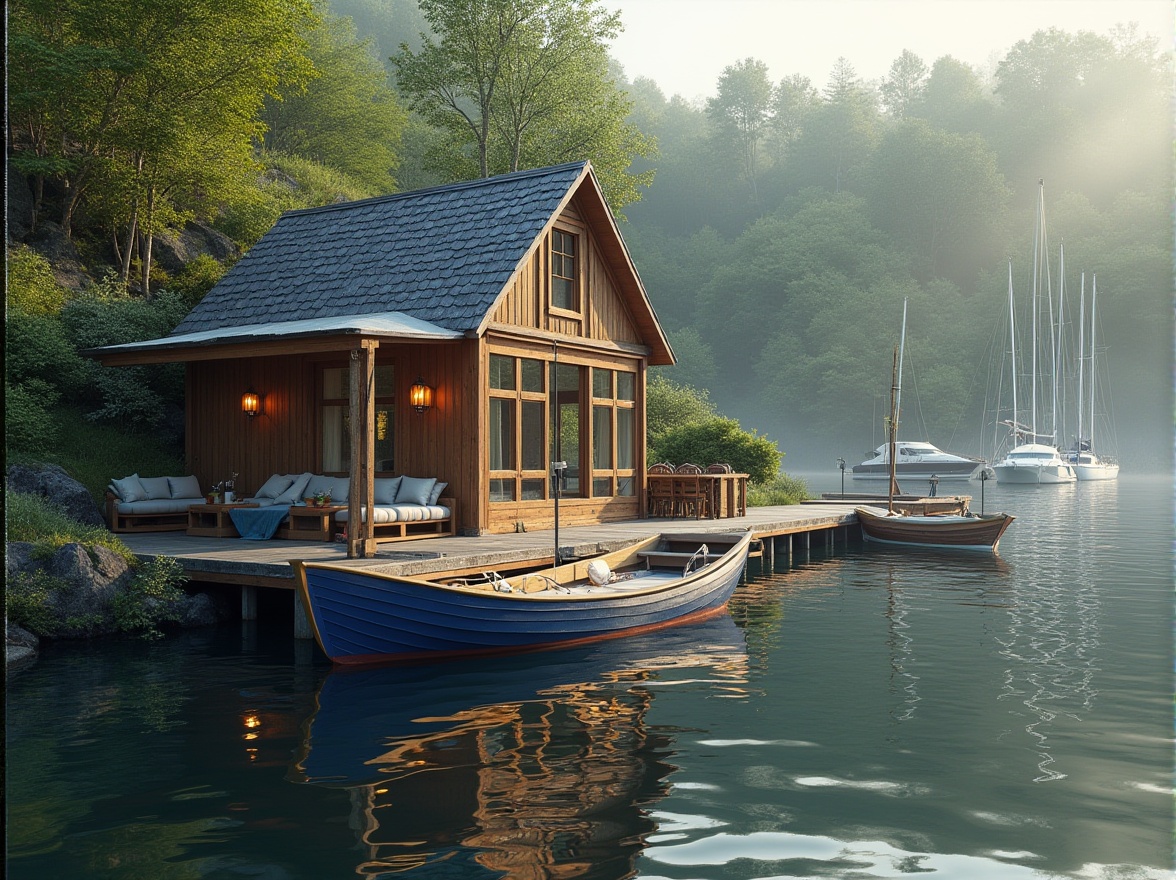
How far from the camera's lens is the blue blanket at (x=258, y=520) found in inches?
569

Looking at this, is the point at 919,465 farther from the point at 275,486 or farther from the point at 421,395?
the point at 275,486

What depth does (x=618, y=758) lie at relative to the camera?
7168 millimetres

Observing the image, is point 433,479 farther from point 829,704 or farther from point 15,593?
point 829,704

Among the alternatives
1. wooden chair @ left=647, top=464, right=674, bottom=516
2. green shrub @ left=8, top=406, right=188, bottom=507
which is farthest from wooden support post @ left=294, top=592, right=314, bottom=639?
wooden chair @ left=647, top=464, right=674, bottom=516

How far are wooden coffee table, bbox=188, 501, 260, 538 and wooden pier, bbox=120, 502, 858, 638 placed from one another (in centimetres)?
23

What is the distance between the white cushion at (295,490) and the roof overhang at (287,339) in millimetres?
2303

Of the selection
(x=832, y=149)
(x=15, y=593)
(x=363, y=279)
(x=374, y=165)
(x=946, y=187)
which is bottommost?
(x=15, y=593)

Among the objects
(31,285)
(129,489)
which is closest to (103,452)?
(129,489)

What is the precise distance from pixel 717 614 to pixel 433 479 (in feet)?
15.4

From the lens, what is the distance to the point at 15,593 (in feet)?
34.8

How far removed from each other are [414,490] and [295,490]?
2.06m

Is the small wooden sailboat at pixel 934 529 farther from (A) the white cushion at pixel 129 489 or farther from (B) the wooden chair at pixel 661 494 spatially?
(A) the white cushion at pixel 129 489

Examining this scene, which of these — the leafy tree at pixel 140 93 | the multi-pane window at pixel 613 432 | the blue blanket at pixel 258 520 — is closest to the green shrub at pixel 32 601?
the blue blanket at pixel 258 520

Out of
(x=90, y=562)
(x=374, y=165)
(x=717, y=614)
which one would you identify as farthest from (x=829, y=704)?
(x=374, y=165)
